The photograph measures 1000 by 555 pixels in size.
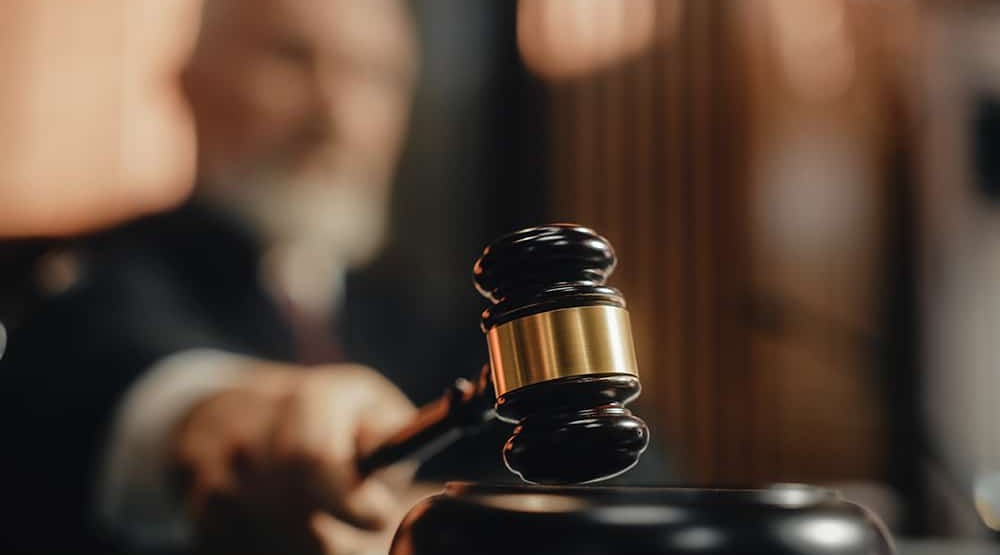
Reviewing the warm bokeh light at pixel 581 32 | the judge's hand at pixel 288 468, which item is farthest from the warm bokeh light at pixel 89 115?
the warm bokeh light at pixel 581 32

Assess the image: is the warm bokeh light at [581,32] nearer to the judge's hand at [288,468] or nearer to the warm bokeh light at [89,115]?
the warm bokeh light at [89,115]

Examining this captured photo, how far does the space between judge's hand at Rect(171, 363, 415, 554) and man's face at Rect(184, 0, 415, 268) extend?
0.32 m

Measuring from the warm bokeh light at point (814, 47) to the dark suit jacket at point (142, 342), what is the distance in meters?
0.84

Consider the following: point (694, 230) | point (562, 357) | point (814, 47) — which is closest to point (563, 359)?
point (562, 357)

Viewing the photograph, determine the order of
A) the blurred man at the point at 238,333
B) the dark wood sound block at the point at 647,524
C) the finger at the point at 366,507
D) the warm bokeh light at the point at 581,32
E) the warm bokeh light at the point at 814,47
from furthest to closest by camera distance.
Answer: the warm bokeh light at the point at 814,47 → the warm bokeh light at the point at 581,32 → the blurred man at the point at 238,333 → the finger at the point at 366,507 → the dark wood sound block at the point at 647,524

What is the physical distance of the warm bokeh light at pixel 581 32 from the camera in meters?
1.40

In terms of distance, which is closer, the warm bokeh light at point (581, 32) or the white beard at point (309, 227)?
the white beard at point (309, 227)

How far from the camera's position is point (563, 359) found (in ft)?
1.03

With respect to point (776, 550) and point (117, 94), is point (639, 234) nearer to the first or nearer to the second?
point (117, 94)

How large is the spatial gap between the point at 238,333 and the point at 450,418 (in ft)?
2.41

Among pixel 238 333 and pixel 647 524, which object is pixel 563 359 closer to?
pixel 647 524

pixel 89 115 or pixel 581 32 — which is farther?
pixel 581 32

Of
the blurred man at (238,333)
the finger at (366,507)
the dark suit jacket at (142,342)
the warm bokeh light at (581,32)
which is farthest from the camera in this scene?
the warm bokeh light at (581,32)

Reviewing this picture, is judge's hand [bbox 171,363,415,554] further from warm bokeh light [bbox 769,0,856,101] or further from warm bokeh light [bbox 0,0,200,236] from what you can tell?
warm bokeh light [bbox 769,0,856,101]
